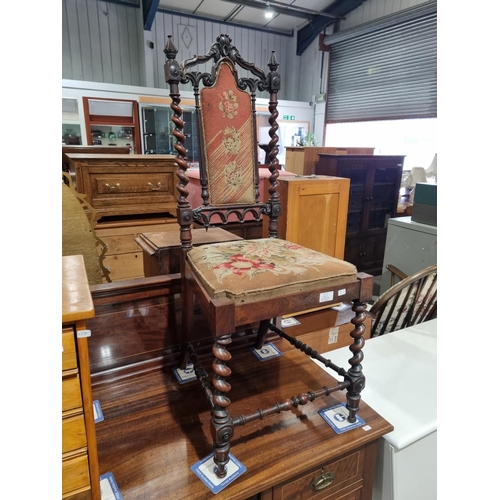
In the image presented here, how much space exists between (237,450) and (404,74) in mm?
6095

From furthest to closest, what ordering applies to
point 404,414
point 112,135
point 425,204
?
point 112,135 < point 425,204 < point 404,414

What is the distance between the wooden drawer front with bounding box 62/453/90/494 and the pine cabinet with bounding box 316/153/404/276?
302cm

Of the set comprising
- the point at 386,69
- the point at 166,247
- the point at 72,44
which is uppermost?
the point at 72,44

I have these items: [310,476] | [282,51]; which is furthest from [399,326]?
[282,51]

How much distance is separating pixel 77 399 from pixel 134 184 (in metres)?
1.61

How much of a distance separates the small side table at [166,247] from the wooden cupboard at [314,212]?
392 mm

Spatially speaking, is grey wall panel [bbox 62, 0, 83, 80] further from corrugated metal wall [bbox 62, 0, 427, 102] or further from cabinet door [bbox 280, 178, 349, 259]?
cabinet door [bbox 280, 178, 349, 259]

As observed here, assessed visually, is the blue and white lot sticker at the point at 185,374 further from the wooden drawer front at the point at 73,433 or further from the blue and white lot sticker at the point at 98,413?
the wooden drawer front at the point at 73,433

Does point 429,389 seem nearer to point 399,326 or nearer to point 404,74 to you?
point 399,326

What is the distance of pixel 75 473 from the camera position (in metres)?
0.73

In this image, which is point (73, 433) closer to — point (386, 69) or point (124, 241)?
point (124, 241)

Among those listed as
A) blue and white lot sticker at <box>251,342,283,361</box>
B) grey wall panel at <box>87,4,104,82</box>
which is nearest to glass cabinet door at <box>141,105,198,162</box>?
grey wall panel at <box>87,4,104,82</box>

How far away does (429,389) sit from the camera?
4.35ft

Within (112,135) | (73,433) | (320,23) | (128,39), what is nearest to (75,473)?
(73,433)
